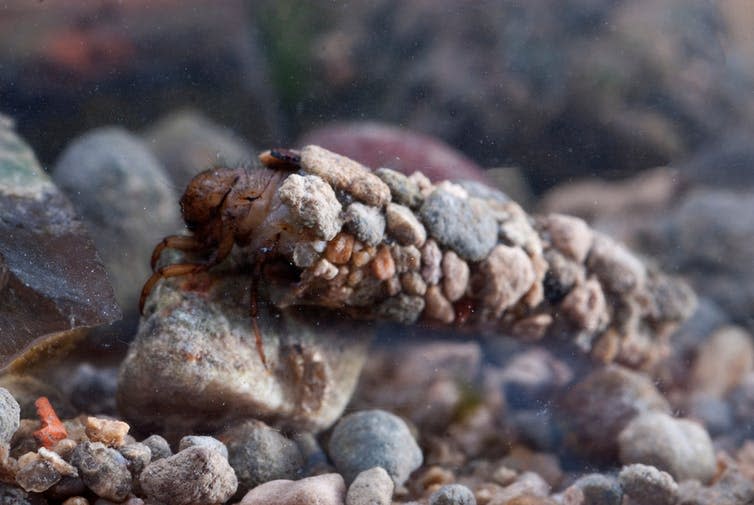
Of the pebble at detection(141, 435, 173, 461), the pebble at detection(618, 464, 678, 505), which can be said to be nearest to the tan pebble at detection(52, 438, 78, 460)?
the pebble at detection(141, 435, 173, 461)

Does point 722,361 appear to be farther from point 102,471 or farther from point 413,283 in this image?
point 102,471

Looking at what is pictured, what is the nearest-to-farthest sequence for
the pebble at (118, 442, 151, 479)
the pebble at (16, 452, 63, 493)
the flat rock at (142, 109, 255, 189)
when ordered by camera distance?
the pebble at (16, 452, 63, 493) → the pebble at (118, 442, 151, 479) → the flat rock at (142, 109, 255, 189)

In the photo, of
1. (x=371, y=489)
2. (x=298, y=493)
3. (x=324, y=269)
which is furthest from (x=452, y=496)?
(x=324, y=269)

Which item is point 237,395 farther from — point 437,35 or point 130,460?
point 437,35

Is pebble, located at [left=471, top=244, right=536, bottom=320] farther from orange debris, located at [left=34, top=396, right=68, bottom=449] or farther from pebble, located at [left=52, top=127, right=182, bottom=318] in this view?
orange debris, located at [left=34, top=396, right=68, bottom=449]

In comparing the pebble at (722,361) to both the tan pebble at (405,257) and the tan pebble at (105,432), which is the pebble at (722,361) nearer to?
the tan pebble at (405,257)
